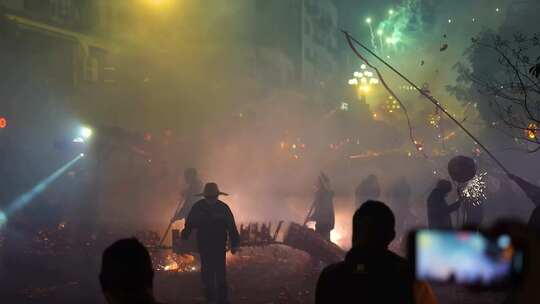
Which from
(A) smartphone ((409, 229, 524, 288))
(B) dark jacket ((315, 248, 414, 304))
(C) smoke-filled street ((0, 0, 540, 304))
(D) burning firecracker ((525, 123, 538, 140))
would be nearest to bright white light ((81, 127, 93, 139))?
(C) smoke-filled street ((0, 0, 540, 304))

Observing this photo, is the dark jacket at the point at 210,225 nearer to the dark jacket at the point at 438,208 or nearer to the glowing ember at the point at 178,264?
the glowing ember at the point at 178,264

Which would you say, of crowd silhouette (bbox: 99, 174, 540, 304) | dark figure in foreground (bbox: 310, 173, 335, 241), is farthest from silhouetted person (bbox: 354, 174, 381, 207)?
→ crowd silhouette (bbox: 99, 174, 540, 304)

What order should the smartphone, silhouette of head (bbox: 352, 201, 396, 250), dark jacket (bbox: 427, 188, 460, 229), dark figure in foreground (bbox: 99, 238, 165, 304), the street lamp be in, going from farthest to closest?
the street lamp < dark jacket (bbox: 427, 188, 460, 229) < silhouette of head (bbox: 352, 201, 396, 250) < dark figure in foreground (bbox: 99, 238, 165, 304) < the smartphone

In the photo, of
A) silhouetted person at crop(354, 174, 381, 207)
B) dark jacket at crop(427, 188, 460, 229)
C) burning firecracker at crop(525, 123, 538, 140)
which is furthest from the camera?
silhouetted person at crop(354, 174, 381, 207)

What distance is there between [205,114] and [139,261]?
115ft

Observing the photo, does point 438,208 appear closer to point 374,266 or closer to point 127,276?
point 374,266

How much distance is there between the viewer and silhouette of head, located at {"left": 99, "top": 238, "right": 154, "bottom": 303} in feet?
8.33

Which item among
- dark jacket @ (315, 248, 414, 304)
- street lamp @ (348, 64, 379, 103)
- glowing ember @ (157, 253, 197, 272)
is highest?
street lamp @ (348, 64, 379, 103)

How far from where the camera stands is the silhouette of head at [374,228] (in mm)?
2887

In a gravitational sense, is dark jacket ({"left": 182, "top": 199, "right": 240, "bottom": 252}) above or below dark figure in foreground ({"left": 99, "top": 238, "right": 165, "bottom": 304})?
below

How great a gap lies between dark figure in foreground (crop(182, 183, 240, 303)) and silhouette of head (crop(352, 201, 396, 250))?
619 cm

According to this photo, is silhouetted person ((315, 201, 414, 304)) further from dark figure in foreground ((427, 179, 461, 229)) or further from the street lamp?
the street lamp

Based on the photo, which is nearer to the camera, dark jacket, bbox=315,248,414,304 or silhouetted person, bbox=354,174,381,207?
dark jacket, bbox=315,248,414,304

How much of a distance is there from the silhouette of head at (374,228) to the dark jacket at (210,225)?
6180 mm
